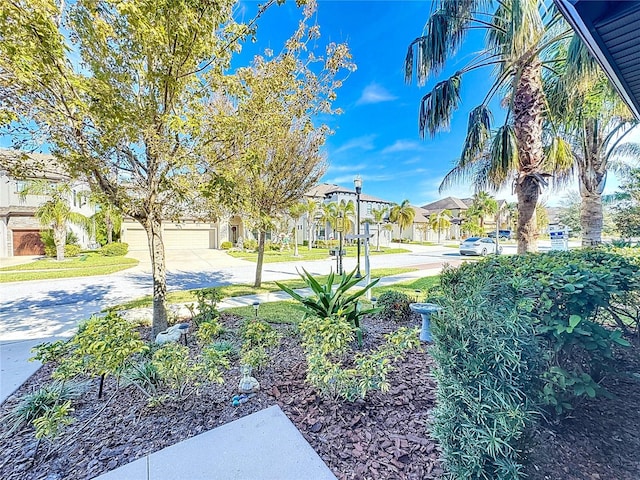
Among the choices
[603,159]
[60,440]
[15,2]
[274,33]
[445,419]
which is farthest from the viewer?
[603,159]

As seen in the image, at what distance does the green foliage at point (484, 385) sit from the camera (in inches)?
60.1

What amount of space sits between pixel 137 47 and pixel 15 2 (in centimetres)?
102

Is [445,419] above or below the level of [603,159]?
below

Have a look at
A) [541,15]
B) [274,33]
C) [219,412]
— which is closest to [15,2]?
[274,33]

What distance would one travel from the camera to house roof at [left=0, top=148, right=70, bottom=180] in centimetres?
337

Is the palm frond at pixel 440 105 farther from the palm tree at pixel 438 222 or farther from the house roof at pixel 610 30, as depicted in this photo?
the palm tree at pixel 438 222

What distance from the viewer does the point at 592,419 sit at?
218cm

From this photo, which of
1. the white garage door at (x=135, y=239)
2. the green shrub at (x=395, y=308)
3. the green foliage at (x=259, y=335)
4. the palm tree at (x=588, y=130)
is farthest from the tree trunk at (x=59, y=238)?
the palm tree at (x=588, y=130)

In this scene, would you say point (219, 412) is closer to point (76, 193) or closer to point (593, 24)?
point (76, 193)

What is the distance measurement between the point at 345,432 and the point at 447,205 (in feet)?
168

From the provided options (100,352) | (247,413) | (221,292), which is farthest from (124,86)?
(221,292)

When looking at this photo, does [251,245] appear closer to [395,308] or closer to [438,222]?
[395,308]

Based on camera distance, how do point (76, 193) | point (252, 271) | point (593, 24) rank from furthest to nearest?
point (252, 271) → point (76, 193) → point (593, 24)

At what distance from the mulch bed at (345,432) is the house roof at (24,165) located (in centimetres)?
263
